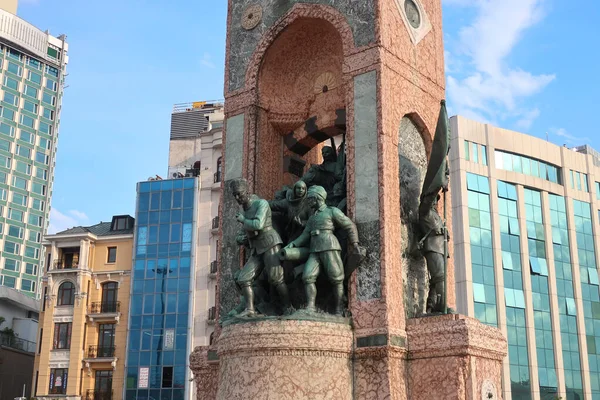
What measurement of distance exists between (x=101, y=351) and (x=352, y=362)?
40.2 meters

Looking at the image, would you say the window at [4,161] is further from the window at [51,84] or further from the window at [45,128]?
the window at [51,84]

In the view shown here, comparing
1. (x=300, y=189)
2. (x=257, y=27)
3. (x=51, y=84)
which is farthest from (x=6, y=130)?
(x=300, y=189)

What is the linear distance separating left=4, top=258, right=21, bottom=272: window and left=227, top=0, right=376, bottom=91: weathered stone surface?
75712mm

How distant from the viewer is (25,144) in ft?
293

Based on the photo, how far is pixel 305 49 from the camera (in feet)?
51.2

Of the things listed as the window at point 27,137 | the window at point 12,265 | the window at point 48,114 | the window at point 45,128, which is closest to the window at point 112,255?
the window at point 12,265

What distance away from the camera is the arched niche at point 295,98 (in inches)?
595

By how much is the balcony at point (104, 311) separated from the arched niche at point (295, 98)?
36.2m

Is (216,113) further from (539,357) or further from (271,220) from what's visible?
(271,220)

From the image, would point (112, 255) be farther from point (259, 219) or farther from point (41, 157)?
point (41, 157)

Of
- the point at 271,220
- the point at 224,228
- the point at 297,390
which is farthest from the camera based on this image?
the point at 224,228

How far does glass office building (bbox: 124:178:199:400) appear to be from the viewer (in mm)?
47219

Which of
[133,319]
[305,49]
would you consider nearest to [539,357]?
[133,319]

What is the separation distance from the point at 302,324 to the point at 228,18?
732 cm
